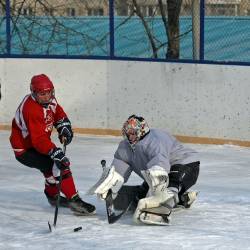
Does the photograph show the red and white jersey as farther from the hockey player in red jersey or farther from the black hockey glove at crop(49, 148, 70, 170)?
the black hockey glove at crop(49, 148, 70, 170)

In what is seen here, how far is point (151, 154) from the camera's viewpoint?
6.67 m

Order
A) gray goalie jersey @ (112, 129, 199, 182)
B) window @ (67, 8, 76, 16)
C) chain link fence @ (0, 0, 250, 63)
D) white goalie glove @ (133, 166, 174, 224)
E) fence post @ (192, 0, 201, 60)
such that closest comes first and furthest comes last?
white goalie glove @ (133, 166, 174, 224)
gray goalie jersey @ (112, 129, 199, 182)
chain link fence @ (0, 0, 250, 63)
fence post @ (192, 0, 201, 60)
window @ (67, 8, 76, 16)

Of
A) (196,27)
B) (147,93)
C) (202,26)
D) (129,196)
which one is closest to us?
(129,196)

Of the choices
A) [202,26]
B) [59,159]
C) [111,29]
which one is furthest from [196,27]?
[59,159]

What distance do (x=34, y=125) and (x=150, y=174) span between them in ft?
3.29

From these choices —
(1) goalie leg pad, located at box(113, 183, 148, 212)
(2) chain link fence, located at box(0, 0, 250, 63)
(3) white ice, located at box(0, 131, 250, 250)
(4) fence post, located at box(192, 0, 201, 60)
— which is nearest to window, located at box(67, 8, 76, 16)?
(2) chain link fence, located at box(0, 0, 250, 63)

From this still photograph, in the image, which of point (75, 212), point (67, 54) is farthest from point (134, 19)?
point (75, 212)

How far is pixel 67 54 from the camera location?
12.1 m

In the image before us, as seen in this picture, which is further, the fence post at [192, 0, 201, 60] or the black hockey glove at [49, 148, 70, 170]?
the fence post at [192, 0, 201, 60]

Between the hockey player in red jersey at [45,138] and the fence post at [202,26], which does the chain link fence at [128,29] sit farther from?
the hockey player in red jersey at [45,138]

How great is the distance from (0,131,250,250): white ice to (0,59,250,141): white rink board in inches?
46.1

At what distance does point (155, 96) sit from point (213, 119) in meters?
0.81

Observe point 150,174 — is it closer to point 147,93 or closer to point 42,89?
point 42,89

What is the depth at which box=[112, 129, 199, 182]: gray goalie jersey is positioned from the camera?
262 inches
